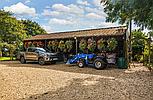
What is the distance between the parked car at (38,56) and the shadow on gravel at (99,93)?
33.7 ft

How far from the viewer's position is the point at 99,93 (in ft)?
28.0

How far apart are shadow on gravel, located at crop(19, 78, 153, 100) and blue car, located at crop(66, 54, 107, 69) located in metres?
6.60

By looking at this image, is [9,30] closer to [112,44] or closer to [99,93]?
[112,44]

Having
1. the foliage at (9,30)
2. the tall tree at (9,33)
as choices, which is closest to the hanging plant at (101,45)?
the tall tree at (9,33)

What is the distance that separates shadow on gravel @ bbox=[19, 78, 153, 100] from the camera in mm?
7824

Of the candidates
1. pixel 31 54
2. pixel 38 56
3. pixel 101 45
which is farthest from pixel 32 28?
pixel 101 45

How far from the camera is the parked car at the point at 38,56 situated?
65.8ft

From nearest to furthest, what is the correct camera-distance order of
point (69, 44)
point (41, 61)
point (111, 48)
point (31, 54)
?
point (111, 48) → point (41, 61) → point (31, 54) → point (69, 44)

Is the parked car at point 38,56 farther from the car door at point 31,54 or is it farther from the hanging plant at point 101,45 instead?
the hanging plant at point 101,45

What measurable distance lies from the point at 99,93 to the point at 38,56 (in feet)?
41.9

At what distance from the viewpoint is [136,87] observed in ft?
31.4

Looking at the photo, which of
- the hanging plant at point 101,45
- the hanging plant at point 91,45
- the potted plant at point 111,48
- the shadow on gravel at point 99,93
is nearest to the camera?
the shadow on gravel at point 99,93

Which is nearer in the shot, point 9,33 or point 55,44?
point 55,44

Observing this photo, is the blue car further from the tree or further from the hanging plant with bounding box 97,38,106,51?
the tree
